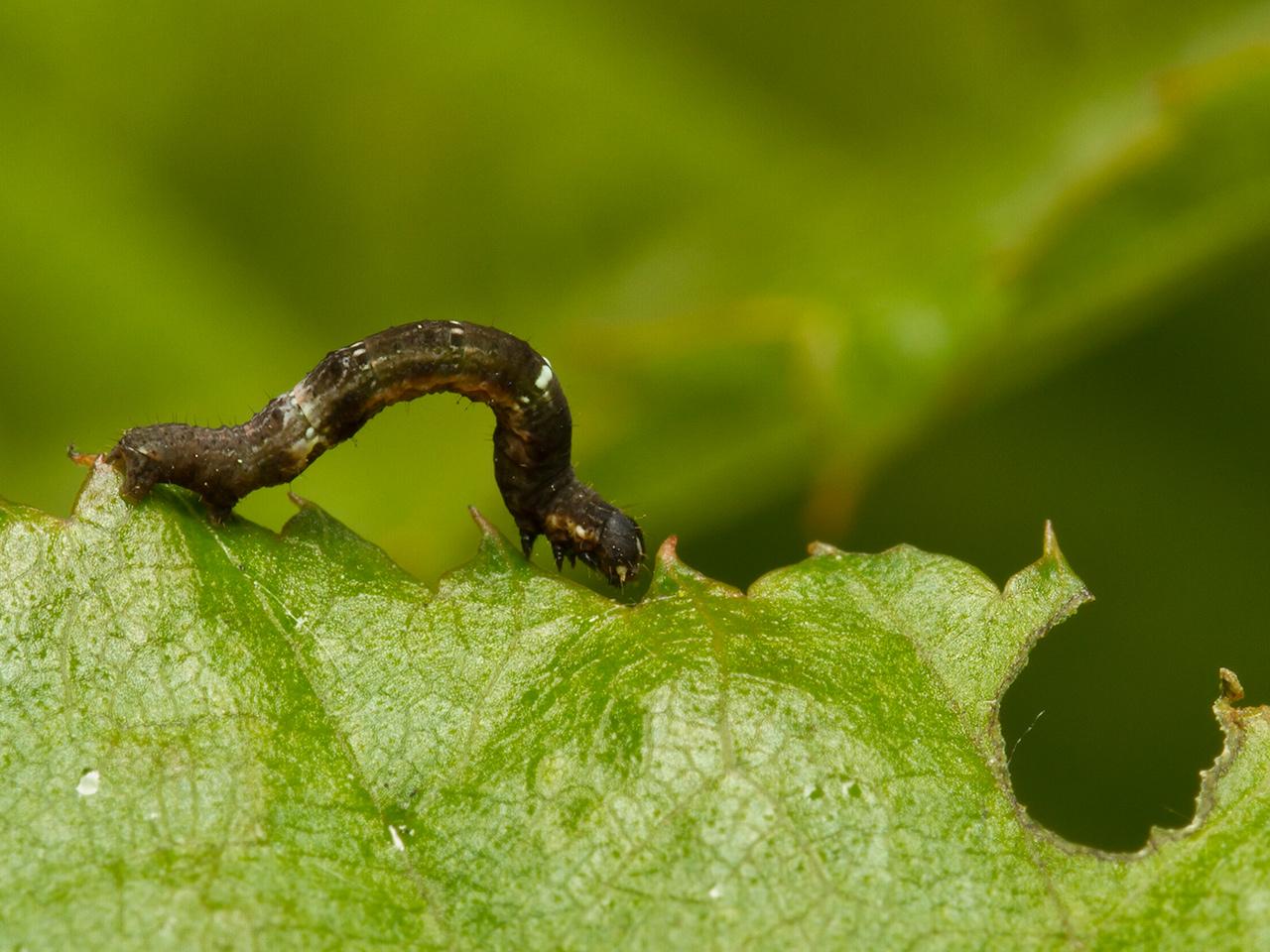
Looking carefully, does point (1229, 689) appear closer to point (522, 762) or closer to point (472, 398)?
point (522, 762)

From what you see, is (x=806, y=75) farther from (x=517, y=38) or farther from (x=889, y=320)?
(x=889, y=320)

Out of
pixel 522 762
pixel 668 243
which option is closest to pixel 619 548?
pixel 522 762

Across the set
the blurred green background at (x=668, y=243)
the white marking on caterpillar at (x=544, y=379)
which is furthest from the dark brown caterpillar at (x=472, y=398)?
the blurred green background at (x=668, y=243)

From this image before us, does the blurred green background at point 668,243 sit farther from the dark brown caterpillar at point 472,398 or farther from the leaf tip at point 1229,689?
the leaf tip at point 1229,689

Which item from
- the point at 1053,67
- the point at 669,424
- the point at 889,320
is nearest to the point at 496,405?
the point at 669,424

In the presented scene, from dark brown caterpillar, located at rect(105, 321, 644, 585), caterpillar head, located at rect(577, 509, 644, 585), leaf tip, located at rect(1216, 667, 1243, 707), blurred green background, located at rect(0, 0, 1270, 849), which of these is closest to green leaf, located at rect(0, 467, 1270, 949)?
leaf tip, located at rect(1216, 667, 1243, 707)

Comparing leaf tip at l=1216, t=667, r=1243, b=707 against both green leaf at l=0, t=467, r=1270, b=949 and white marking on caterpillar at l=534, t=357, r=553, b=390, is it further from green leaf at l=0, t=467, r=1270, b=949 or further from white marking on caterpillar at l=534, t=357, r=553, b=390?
white marking on caterpillar at l=534, t=357, r=553, b=390
